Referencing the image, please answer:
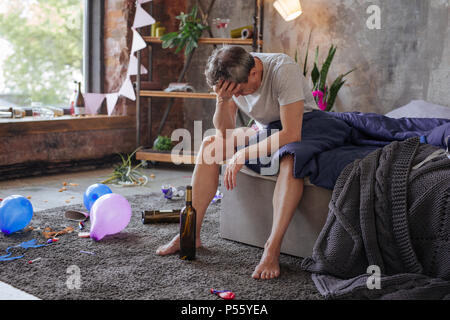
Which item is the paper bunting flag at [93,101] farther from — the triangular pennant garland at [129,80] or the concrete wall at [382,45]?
the concrete wall at [382,45]

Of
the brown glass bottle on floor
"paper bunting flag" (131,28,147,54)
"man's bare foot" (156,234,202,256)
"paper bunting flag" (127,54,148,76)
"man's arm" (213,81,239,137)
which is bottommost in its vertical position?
"man's bare foot" (156,234,202,256)

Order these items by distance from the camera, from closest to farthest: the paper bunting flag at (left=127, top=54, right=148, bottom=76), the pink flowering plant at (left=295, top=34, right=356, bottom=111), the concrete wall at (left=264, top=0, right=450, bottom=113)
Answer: the concrete wall at (left=264, top=0, right=450, bottom=113) → the pink flowering plant at (left=295, top=34, right=356, bottom=111) → the paper bunting flag at (left=127, top=54, right=148, bottom=76)

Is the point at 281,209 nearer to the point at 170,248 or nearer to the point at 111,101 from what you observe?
the point at 170,248

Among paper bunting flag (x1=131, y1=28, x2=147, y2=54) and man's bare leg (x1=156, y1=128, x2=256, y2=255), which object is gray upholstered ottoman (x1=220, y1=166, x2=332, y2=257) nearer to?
man's bare leg (x1=156, y1=128, x2=256, y2=255)

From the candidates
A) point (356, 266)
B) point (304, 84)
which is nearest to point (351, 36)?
point (304, 84)

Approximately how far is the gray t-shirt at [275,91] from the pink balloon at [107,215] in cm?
72

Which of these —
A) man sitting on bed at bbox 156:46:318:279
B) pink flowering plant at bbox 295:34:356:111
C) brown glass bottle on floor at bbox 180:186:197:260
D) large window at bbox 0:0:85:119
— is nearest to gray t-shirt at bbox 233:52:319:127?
man sitting on bed at bbox 156:46:318:279

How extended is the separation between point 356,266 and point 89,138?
3.13m

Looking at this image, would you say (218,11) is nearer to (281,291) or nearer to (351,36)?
(351,36)

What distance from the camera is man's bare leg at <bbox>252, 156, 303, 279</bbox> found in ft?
6.30

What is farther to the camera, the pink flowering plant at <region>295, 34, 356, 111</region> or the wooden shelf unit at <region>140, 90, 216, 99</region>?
the wooden shelf unit at <region>140, 90, 216, 99</region>

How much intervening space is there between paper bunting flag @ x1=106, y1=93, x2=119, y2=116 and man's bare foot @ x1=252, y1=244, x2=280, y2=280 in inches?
118

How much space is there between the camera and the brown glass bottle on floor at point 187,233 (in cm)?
203
